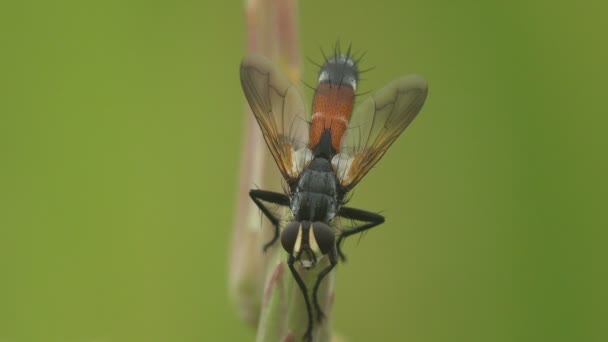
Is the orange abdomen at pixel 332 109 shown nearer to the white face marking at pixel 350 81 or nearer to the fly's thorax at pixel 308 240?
the white face marking at pixel 350 81

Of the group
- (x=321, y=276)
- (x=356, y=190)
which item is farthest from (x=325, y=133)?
(x=356, y=190)

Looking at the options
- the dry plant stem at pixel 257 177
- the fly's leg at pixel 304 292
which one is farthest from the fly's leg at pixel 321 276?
the dry plant stem at pixel 257 177

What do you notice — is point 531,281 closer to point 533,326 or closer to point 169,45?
point 533,326

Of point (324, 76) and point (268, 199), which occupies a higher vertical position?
point (324, 76)

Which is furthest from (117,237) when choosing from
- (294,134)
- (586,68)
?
(586,68)

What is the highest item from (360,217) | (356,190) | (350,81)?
(350,81)

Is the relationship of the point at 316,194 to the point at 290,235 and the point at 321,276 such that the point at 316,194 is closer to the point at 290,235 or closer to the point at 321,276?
the point at 290,235

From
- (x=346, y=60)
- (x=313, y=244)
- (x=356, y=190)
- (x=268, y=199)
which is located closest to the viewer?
(x=313, y=244)

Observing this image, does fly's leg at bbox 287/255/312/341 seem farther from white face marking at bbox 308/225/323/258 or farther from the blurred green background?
the blurred green background
